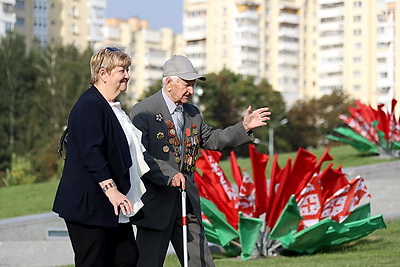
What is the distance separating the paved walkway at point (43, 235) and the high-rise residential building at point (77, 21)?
8657cm

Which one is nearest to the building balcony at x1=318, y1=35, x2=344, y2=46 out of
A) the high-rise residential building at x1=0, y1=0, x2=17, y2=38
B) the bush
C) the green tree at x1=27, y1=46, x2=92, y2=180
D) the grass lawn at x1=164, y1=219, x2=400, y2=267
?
the high-rise residential building at x1=0, y1=0, x2=17, y2=38

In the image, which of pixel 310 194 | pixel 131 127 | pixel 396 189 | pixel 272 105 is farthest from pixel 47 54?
Result: pixel 131 127

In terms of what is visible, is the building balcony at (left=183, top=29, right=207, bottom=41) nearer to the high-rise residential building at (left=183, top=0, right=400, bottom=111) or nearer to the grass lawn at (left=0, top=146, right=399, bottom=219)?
the high-rise residential building at (left=183, top=0, right=400, bottom=111)

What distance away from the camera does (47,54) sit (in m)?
66.6

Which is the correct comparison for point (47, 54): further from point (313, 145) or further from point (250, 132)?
point (250, 132)

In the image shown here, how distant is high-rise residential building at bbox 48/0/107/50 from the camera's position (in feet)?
346

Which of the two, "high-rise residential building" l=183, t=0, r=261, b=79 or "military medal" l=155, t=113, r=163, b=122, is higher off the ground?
"high-rise residential building" l=183, t=0, r=261, b=79

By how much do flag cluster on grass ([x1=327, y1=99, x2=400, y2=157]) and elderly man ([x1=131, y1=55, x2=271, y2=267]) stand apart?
17473 millimetres

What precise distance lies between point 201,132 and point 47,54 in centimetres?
5930

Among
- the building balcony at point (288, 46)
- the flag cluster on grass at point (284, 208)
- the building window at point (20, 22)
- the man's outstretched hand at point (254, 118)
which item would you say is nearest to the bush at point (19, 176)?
the flag cluster on grass at point (284, 208)

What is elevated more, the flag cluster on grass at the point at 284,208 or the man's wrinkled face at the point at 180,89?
the man's wrinkled face at the point at 180,89

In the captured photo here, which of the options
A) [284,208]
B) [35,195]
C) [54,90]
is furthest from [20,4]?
[284,208]

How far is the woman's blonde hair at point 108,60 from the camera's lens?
22.1 ft

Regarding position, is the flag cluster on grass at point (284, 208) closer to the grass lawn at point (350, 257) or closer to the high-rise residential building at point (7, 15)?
the grass lawn at point (350, 257)
